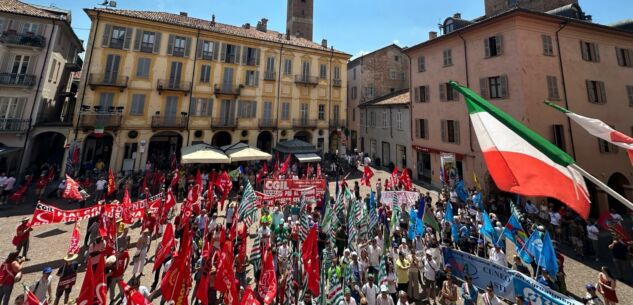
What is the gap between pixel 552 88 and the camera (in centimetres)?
1753

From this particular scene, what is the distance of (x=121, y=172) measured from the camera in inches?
920

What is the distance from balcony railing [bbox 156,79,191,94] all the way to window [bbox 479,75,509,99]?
25.4 metres

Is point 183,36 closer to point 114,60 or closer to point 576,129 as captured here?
point 114,60

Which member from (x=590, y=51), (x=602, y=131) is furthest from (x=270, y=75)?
(x=602, y=131)

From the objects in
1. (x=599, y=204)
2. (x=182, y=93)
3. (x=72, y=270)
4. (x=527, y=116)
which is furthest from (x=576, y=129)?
(x=182, y=93)

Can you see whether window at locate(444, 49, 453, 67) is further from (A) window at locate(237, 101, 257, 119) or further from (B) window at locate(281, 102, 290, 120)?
(A) window at locate(237, 101, 257, 119)

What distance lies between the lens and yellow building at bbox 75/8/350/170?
76.7 feet

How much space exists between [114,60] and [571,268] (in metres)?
33.6

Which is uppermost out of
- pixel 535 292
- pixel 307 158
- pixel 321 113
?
pixel 321 113

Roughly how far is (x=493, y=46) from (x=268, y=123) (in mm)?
21354

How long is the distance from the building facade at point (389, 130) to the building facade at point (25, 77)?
2955cm

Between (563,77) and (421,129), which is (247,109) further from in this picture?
(563,77)

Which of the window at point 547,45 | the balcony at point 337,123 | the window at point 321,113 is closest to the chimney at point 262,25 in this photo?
the window at point 321,113

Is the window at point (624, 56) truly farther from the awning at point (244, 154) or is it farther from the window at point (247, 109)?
the window at point (247, 109)
